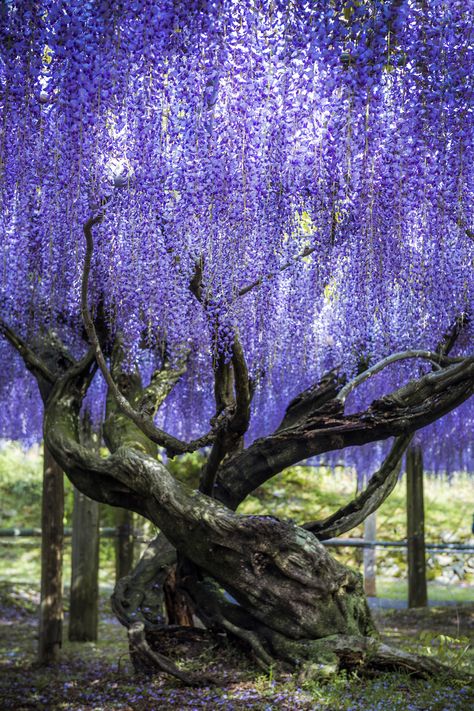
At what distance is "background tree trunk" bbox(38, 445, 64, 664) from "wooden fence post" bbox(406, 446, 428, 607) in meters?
4.09

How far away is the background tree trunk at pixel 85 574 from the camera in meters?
7.11

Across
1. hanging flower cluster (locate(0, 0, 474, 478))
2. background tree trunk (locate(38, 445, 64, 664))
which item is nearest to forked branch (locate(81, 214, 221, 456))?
hanging flower cluster (locate(0, 0, 474, 478))

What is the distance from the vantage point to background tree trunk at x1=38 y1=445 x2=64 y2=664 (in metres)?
6.23

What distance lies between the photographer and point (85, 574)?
7.12m

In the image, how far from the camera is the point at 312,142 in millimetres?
3906

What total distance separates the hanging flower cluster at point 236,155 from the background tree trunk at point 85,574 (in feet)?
8.06

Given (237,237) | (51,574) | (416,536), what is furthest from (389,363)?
(416,536)

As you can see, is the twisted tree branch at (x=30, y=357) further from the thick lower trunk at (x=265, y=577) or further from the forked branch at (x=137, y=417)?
the forked branch at (x=137, y=417)

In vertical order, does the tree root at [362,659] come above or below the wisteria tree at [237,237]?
below

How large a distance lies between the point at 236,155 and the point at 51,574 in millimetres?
3897

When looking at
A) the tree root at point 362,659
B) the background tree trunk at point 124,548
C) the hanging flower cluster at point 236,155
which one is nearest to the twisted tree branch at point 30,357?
the hanging flower cluster at point 236,155

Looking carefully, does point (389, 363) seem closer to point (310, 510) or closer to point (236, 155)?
point (236, 155)

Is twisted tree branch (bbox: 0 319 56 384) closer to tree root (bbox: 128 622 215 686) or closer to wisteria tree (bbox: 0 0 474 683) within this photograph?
wisteria tree (bbox: 0 0 474 683)

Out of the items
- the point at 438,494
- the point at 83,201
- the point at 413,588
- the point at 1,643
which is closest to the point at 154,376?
the point at 83,201
